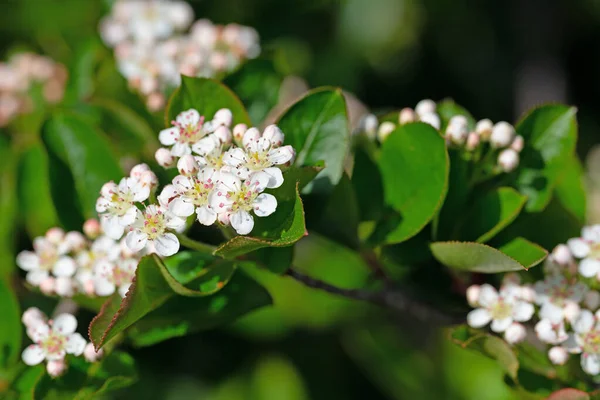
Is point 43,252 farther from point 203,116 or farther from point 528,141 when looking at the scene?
point 528,141

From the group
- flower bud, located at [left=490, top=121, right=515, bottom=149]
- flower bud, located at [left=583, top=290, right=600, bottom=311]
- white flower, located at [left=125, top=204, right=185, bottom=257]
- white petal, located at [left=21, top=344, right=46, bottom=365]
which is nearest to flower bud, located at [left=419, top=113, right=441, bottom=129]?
flower bud, located at [left=490, top=121, right=515, bottom=149]

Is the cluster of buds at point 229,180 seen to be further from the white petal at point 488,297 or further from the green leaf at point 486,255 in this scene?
the white petal at point 488,297

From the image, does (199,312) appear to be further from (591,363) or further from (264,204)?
(591,363)

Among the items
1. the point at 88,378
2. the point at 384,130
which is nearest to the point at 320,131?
the point at 384,130

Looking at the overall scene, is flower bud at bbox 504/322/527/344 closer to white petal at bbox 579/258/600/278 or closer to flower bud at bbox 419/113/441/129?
white petal at bbox 579/258/600/278

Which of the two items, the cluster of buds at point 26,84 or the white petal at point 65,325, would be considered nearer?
the white petal at point 65,325

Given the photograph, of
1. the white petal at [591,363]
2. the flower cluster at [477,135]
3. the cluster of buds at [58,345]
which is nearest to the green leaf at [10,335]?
the cluster of buds at [58,345]

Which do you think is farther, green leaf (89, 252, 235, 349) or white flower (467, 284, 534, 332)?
white flower (467, 284, 534, 332)
